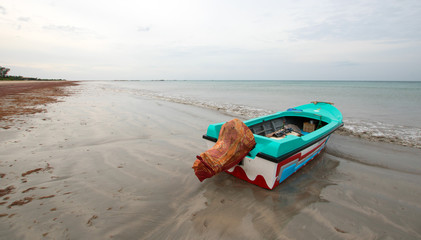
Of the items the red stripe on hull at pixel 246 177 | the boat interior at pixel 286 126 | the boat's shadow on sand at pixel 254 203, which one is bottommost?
the boat's shadow on sand at pixel 254 203

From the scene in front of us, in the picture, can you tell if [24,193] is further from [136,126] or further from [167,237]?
[136,126]

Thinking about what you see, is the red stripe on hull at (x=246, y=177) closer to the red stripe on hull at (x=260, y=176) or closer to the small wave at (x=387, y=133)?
the red stripe on hull at (x=260, y=176)

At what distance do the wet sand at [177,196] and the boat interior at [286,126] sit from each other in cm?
125

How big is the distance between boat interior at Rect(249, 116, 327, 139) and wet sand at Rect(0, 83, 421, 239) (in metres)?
1.25

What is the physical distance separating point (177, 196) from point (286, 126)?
16.0 ft

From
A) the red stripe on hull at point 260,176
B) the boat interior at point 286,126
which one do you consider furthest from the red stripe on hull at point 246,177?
the boat interior at point 286,126

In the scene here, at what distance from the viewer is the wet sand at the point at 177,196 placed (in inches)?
97.1

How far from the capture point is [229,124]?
10.5 feet

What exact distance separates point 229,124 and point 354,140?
6258 millimetres

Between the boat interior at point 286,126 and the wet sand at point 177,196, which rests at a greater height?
the boat interior at point 286,126

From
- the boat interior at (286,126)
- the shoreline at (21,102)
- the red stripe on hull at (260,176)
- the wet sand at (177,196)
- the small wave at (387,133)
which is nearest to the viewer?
the wet sand at (177,196)

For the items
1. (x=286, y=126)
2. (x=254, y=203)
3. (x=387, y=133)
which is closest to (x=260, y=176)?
(x=254, y=203)

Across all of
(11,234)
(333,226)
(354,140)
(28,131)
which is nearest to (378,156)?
(354,140)

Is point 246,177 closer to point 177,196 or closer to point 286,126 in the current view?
point 177,196
